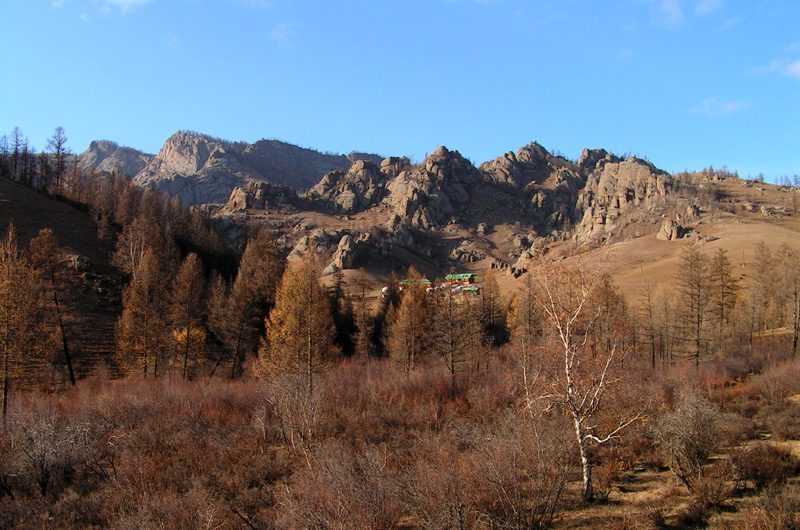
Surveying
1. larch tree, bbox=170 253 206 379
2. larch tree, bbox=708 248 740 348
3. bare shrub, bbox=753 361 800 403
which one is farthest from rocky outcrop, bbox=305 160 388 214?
bare shrub, bbox=753 361 800 403

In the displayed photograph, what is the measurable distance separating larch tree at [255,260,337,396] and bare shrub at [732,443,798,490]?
19669 mm

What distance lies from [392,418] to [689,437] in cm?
1168

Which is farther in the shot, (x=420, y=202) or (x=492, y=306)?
A: (x=420, y=202)

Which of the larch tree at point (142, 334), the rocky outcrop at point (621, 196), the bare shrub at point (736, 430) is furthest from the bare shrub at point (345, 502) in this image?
the rocky outcrop at point (621, 196)

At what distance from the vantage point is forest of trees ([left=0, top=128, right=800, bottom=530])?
29.7ft

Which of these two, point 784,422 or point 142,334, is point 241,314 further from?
point 784,422

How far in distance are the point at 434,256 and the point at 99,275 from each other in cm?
12244

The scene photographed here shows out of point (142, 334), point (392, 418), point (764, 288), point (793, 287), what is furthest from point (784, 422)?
point (142, 334)

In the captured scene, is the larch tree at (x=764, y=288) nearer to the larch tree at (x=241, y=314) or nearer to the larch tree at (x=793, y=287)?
the larch tree at (x=793, y=287)

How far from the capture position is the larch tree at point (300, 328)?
83.8ft

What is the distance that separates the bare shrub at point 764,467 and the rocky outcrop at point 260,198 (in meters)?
165

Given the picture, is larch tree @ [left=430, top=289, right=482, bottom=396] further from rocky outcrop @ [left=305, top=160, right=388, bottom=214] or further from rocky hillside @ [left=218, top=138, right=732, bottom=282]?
rocky outcrop @ [left=305, top=160, right=388, bottom=214]

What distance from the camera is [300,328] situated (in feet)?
84.5

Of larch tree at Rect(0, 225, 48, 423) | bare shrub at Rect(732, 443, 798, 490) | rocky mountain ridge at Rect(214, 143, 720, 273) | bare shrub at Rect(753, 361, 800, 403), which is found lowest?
bare shrub at Rect(753, 361, 800, 403)
